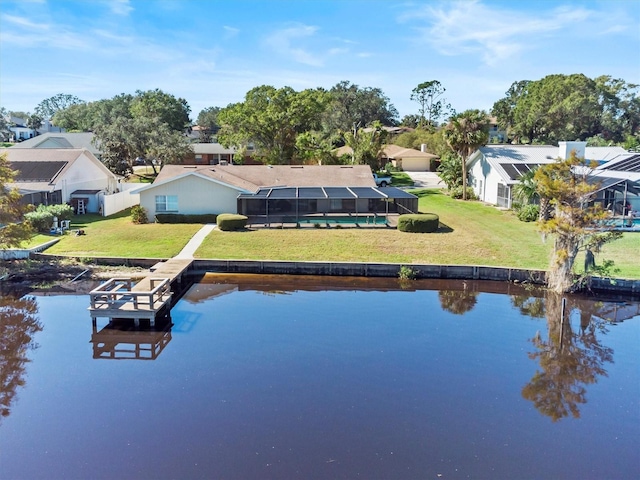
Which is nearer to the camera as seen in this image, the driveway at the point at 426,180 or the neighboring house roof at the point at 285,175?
the neighboring house roof at the point at 285,175

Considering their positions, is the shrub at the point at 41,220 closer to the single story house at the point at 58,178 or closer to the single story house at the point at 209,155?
the single story house at the point at 58,178

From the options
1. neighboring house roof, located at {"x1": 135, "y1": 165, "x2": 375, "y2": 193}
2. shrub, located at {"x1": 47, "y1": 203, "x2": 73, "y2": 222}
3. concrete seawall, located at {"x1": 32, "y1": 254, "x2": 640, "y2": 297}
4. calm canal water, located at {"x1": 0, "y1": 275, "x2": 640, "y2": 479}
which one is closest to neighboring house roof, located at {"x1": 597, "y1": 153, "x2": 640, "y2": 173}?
neighboring house roof, located at {"x1": 135, "y1": 165, "x2": 375, "y2": 193}

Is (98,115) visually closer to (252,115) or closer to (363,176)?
(252,115)

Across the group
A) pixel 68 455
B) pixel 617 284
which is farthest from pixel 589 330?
pixel 68 455

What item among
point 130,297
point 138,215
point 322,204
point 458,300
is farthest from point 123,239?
point 458,300

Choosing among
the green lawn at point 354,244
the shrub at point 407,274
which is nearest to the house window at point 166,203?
the green lawn at point 354,244

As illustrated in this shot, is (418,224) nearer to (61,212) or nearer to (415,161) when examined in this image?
(61,212)
